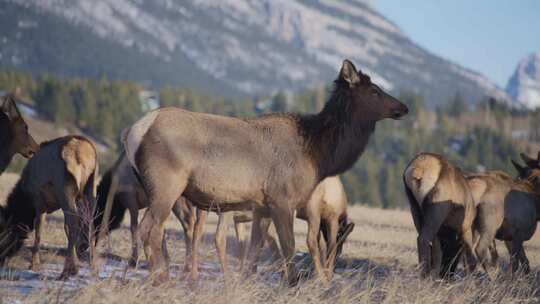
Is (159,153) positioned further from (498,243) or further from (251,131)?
(498,243)

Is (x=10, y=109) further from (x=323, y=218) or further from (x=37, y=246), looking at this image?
(x=323, y=218)

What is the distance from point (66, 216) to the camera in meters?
10.3

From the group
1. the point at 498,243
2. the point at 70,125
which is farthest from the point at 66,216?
the point at 70,125

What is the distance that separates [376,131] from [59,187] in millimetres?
130646

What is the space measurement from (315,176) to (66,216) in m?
3.33

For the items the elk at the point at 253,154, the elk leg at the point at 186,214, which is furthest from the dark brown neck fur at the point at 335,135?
the elk leg at the point at 186,214

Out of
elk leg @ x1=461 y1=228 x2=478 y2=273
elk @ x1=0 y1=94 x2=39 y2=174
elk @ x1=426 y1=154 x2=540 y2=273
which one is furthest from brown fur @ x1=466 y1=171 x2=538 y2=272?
elk @ x1=0 y1=94 x2=39 y2=174

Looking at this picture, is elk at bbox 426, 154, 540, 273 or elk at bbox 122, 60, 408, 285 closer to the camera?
elk at bbox 122, 60, 408, 285

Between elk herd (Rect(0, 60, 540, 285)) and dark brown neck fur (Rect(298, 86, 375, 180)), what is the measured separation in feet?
0.05

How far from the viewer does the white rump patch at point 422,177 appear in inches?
446

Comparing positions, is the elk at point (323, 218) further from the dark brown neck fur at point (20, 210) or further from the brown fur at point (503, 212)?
the dark brown neck fur at point (20, 210)

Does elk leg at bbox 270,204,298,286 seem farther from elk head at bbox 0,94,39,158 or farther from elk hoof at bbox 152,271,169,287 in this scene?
elk head at bbox 0,94,39,158

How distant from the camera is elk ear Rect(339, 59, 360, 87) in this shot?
10172 mm

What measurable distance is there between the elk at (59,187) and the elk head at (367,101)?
143 inches
